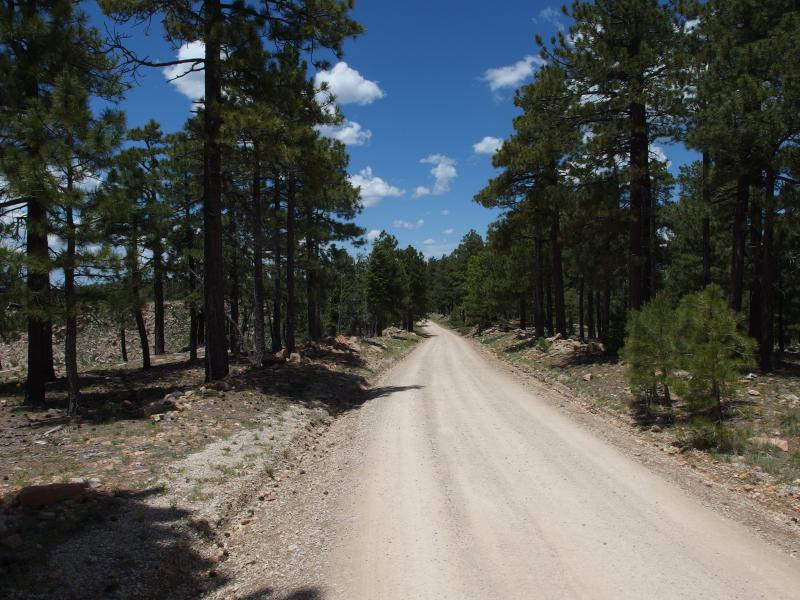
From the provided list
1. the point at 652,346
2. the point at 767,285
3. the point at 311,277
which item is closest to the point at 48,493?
the point at 652,346

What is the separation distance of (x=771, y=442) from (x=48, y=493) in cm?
1031

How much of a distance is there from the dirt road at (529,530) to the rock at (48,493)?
3.23 m

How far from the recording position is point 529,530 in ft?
19.4

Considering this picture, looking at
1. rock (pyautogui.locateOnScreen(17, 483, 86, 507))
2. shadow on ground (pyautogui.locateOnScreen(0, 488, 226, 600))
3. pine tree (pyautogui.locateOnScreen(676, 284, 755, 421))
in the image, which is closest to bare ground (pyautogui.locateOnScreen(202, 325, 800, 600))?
shadow on ground (pyautogui.locateOnScreen(0, 488, 226, 600))

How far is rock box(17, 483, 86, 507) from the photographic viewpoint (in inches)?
231

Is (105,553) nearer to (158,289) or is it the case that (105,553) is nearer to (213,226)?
(213,226)

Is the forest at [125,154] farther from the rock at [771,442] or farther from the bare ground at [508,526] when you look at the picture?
the rock at [771,442]

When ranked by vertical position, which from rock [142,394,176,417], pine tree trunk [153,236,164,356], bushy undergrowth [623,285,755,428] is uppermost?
pine tree trunk [153,236,164,356]

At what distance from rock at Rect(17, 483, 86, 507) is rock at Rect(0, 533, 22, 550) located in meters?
0.98

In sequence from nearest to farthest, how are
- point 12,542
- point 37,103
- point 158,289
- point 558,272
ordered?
point 12,542
point 37,103
point 158,289
point 558,272

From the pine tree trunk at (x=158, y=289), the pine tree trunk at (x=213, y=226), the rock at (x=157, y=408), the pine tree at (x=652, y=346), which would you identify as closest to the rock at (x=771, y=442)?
the pine tree at (x=652, y=346)

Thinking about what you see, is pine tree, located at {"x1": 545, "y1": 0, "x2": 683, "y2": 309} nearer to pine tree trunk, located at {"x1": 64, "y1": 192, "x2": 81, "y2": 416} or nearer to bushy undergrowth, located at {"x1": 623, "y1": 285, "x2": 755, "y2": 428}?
bushy undergrowth, located at {"x1": 623, "y1": 285, "x2": 755, "y2": 428}

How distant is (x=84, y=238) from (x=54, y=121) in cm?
228

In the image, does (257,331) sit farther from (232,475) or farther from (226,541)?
(226,541)
